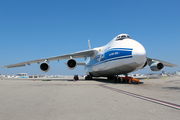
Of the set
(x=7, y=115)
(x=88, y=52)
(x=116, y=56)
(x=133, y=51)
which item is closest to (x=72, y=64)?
(x=88, y=52)

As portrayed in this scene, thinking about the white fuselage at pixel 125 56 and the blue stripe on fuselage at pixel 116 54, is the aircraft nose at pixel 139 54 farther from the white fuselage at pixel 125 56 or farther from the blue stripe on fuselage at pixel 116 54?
the blue stripe on fuselage at pixel 116 54

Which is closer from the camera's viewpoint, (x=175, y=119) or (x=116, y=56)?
(x=175, y=119)

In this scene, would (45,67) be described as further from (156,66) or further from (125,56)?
(156,66)

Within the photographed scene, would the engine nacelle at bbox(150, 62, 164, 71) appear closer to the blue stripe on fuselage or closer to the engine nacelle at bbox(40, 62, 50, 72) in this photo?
the blue stripe on fuselage

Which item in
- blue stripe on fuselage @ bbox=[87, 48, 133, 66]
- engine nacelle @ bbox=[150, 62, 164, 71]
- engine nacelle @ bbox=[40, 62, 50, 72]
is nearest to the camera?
blue stripe on fuselage @ bbox=[87, 48, 133, 66]

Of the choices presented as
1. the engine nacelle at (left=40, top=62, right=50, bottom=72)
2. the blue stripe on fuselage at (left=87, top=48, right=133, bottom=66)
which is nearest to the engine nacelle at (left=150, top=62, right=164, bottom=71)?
the blue stripe on fuselage at (left=87, top=48, right=133, bottom=66)

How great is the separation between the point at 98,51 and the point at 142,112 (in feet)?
43.1

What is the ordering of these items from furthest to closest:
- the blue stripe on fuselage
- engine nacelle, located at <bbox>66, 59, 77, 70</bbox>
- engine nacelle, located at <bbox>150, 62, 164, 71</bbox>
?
engine nacelle, located at <bbox>150, 62, 164, 71</bbox>
engine nacelle, located at <bbox>66, 59, 77, 70</bbox>
the blue stripe on fuselage

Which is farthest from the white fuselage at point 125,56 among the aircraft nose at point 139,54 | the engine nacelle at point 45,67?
the engine nacelle at point 45,67

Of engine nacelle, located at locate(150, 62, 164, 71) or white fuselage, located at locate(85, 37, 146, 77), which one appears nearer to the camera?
white fuselage, located at locate(85, 37, 146, 77)

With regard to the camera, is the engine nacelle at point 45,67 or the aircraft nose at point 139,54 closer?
the aircraft nose at point 139,54

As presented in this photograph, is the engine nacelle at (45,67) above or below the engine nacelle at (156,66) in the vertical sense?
above

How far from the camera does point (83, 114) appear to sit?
297 cm

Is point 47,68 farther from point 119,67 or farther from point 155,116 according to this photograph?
point 155,116
